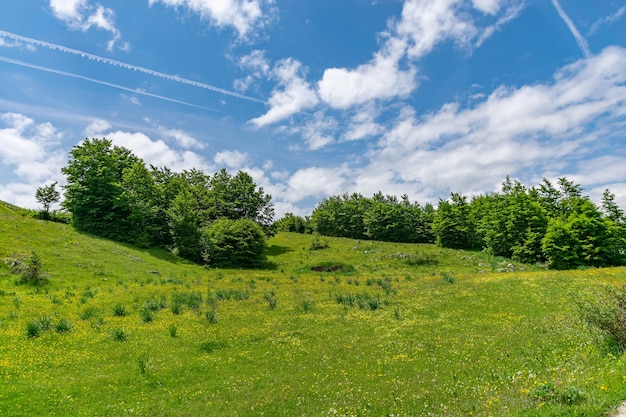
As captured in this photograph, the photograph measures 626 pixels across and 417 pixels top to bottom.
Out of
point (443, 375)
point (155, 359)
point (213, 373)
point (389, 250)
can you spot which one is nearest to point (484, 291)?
point (443, 375)

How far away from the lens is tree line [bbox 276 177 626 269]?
50562 mm

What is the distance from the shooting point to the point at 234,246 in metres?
57.9

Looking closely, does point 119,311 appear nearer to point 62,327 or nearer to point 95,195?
point 62,327

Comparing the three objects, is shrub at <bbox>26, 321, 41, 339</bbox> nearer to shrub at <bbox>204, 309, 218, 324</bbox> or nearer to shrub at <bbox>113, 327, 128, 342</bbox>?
shrub at <bbox>113, 327, 128, 342</bbox>

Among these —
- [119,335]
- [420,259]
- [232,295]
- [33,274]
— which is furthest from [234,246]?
[119,335]

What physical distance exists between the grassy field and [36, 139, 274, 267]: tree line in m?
25.2

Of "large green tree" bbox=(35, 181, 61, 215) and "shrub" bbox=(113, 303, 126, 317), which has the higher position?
"large green tree" bbox=(35, 181, 61, 215)

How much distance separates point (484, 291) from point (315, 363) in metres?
18.9

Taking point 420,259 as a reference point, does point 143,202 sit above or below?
above

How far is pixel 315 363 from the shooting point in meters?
14.6

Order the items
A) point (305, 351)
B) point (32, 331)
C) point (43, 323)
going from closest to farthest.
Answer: point (305, 351)
point (32, 331)
point (43, 323)

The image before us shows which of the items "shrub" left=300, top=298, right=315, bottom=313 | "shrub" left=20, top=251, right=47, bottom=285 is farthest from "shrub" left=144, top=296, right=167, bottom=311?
"shrub" left=20, top=251, right=47, bottom=285

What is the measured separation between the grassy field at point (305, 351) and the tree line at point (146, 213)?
992 inches

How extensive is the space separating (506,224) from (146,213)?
67.8 metres
